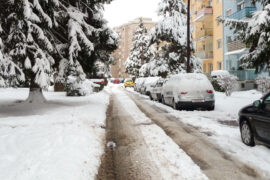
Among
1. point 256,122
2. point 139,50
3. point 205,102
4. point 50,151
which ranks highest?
point 139,50

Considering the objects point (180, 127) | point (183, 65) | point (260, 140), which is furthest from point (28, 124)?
point (183, 65)

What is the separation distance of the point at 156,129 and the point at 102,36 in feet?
28.5

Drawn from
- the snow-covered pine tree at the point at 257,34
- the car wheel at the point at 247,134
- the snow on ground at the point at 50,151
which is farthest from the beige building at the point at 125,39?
the car wheel at the point at 247,134

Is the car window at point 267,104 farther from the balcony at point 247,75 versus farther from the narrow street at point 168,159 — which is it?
the balcony at point 247,75

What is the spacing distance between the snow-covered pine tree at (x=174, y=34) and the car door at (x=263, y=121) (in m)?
23.0

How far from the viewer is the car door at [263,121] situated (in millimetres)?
5153

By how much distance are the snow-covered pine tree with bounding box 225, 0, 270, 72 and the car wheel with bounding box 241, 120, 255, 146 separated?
14.3ft

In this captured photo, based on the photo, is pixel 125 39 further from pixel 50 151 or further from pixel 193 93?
pixel 50 151

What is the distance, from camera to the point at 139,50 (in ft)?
176

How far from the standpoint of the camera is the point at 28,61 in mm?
10492

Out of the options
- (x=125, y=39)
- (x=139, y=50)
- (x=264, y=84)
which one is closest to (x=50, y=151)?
(x=264, y=84)

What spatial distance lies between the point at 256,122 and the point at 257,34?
223 inches

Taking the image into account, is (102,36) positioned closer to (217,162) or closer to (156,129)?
(156,129)

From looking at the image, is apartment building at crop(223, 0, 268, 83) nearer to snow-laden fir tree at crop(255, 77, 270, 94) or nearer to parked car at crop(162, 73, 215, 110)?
snow-laden fir tree at crop(255, 77, 270, 94)
